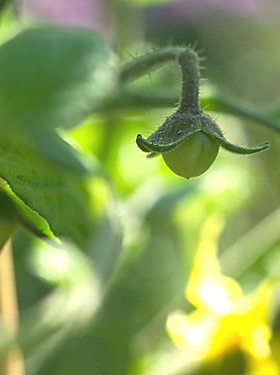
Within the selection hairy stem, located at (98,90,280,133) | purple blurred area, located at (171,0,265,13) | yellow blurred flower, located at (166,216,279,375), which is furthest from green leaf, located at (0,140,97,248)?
purple blurred area, located at (171,0,265,13)

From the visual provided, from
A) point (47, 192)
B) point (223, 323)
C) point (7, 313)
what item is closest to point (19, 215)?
point (47, 192)

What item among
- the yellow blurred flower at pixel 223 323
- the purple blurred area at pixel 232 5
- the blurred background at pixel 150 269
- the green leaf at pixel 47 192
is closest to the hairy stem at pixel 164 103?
the blurred background at pixel 150 269

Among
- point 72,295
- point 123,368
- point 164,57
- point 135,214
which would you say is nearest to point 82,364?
point 123,368

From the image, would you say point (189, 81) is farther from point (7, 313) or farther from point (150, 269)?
point (150, 269)

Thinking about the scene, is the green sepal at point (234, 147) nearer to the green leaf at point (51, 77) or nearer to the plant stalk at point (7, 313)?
the green leaf at point (51, 77)

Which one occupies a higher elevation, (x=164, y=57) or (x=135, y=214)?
(x=135, y=214)

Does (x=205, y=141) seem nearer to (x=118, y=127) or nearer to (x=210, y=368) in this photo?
(x=210, y=368)
